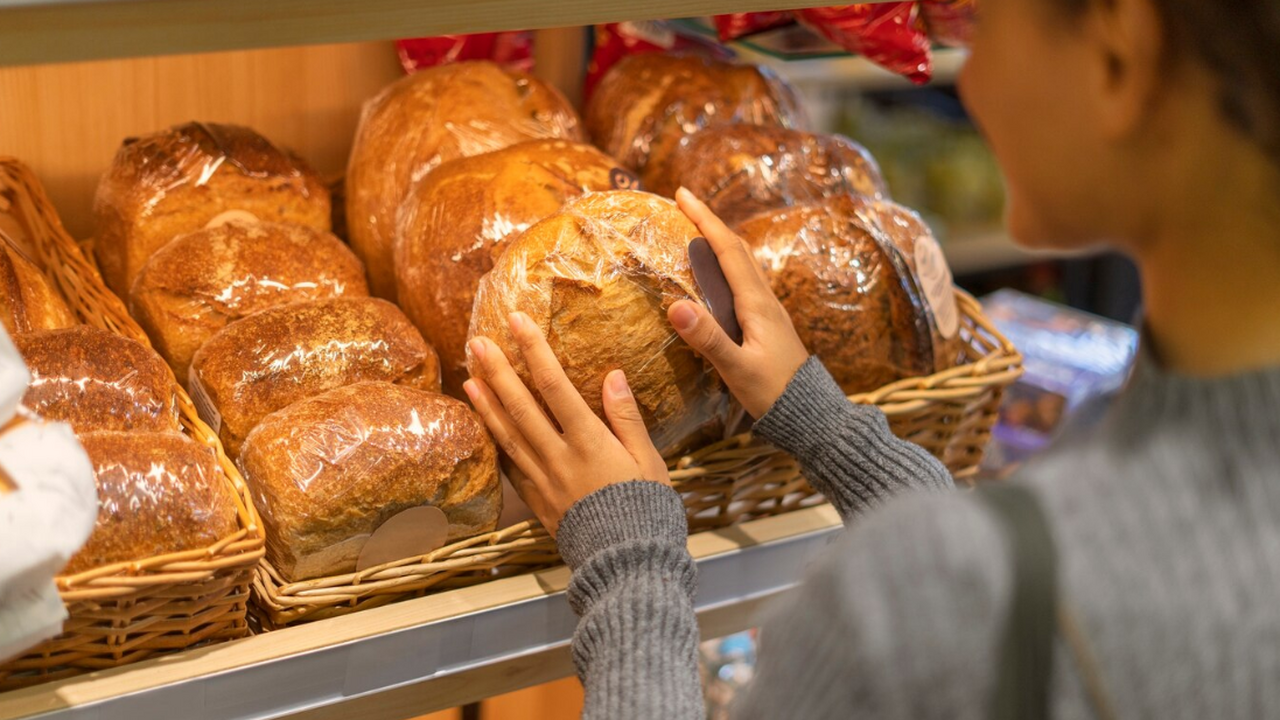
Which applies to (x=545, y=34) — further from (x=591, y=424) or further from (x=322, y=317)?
(x=591, y=424)

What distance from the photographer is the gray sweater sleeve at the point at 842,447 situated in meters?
1.10

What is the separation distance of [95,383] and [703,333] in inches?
21.1

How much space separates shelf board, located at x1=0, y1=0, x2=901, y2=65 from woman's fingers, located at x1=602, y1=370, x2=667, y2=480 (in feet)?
1.14

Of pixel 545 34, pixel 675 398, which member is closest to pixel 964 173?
pixel 545 34

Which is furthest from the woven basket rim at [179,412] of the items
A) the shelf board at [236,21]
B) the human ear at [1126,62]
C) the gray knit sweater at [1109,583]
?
the human ear at [1126,62]

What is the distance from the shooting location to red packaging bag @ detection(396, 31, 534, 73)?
1.59 metres

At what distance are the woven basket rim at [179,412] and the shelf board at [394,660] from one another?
9 cm

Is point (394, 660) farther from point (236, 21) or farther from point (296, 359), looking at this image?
point (236, 21)

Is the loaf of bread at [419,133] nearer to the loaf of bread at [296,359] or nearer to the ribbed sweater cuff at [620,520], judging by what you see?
the loaf of bread at [296,359]

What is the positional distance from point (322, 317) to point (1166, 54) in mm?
840

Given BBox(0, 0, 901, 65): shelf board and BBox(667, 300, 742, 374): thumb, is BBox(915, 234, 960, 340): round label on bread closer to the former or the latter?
BBox(667, 300, 742, 374): thumb

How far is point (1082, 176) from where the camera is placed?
62cm

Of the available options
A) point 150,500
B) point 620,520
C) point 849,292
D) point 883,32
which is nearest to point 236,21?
point 150,500

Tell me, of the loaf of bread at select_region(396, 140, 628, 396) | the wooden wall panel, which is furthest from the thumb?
the wooden wall panel
